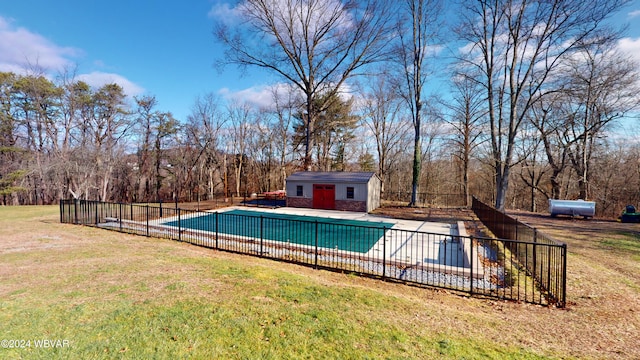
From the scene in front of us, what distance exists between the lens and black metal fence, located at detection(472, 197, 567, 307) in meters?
4.54

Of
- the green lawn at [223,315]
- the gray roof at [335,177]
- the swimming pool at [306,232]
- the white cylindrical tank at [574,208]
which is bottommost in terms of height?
the swimming pool at [306,232]

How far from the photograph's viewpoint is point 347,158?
30672mm

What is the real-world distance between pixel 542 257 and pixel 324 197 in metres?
13.7

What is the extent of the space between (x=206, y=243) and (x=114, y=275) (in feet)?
11.7

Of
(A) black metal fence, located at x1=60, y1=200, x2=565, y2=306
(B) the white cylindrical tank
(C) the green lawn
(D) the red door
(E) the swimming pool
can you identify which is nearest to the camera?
(C) the green lawn

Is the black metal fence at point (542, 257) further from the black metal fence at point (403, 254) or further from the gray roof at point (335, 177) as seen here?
the gray roof at point (335, 177)

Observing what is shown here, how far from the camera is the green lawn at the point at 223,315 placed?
9.29ft

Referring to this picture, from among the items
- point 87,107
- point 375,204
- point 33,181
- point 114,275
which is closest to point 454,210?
point 375,204

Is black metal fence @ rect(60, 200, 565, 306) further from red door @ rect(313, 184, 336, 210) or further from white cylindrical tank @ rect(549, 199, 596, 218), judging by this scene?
red door @ rect(313, 184, 336, 210)

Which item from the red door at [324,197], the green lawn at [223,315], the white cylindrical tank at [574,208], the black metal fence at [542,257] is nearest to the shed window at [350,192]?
the red door at [324,197]

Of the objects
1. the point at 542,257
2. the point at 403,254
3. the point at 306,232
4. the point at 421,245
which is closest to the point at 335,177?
the point at 306,232

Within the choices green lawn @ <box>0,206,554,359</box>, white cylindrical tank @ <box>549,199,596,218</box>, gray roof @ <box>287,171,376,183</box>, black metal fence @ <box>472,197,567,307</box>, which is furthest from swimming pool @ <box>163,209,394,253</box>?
white cylindrical tank @ <box>549,199,596,218</box>

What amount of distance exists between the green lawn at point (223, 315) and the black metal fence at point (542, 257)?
51.8 inches

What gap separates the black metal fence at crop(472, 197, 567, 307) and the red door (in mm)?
10590
